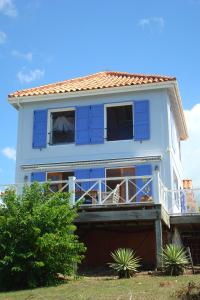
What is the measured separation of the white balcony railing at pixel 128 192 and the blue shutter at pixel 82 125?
1807 mm

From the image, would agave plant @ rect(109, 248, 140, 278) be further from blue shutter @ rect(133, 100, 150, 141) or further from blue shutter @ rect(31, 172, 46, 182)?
blue shutter @ rect(31, 172, 46, 182)

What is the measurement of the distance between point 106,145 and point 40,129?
9.39ft

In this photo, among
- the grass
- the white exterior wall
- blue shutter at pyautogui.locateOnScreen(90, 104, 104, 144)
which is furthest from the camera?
blue shutter at pyautogui.locateOnScreen(90, 104, 104, 144)

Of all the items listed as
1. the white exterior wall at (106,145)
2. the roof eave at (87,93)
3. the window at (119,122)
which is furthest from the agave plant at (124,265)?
the roof eave at (87,93)

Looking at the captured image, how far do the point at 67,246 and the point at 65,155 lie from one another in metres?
7.30

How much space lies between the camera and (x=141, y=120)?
19219 mm

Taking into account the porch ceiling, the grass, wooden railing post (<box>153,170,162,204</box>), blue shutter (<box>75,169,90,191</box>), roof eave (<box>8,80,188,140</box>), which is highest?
roof eave (<box>8,80,188,140</box>)

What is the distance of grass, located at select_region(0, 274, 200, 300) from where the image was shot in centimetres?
1075

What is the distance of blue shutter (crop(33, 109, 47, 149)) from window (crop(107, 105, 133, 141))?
8.56 feet

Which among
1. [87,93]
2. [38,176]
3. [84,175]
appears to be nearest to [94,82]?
[87,93]

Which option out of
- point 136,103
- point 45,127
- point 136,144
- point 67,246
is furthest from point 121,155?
point 67,246

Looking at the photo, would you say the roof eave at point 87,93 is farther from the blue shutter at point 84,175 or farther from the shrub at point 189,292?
the shrub at point 189,292

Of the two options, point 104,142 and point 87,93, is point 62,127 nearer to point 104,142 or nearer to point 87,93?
point 87,93

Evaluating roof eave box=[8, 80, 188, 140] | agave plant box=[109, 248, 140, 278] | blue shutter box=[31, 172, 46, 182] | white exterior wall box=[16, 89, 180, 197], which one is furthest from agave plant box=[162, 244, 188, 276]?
roof eave box=[8, 80, 188, 140]
